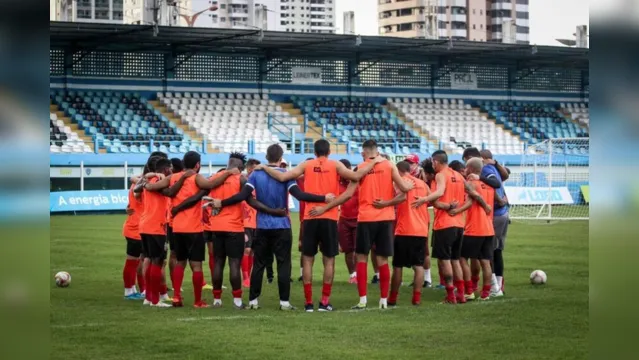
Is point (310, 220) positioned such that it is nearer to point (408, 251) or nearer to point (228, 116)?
point (408, 251)

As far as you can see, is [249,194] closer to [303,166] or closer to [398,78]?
[303,166]

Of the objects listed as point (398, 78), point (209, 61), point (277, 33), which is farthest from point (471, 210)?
point (398, 78)

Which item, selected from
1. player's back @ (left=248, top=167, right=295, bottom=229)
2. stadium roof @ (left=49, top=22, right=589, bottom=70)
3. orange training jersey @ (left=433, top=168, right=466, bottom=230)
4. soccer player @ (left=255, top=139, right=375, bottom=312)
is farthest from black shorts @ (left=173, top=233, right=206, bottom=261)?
stadium roof @ (left=49, top=22, right=589, bottom=70)

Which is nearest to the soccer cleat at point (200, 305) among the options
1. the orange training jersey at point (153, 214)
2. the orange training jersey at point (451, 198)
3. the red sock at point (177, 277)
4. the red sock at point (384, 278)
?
the red sock at point (177, 277)

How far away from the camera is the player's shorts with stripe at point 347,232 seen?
1547 centimetres

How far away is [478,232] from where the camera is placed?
44.2 feet

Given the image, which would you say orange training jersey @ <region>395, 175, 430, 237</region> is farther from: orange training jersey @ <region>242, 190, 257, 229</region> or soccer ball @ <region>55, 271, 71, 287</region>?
soccer ball @ <region>55, 271, 71, 287</region>

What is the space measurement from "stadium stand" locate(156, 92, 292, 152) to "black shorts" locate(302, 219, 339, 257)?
32.8 metres

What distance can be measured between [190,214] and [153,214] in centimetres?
56

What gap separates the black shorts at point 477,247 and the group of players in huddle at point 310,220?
1 centimetres

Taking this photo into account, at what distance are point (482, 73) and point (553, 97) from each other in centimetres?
528

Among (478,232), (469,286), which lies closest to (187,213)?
(478,232)

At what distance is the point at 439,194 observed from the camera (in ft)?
42.3

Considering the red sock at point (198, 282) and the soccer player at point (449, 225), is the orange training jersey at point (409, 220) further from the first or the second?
the red sock at point (198, 282)
